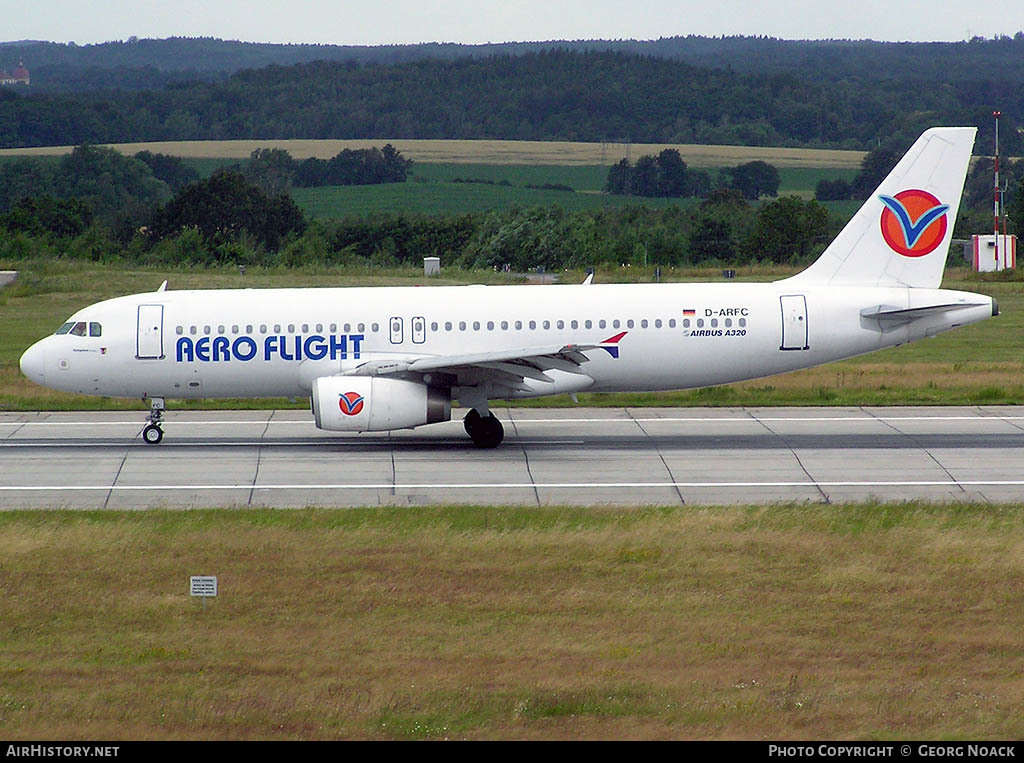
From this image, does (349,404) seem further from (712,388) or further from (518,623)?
(712,388)

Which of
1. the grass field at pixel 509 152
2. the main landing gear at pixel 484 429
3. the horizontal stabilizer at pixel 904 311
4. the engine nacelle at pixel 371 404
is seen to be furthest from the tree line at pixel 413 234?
the grass field at pixel 509 152

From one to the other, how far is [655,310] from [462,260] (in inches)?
2311

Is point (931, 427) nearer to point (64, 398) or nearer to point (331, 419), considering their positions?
point (331, 419)

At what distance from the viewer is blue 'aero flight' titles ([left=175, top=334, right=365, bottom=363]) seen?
98.3 feet

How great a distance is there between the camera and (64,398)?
37625mm

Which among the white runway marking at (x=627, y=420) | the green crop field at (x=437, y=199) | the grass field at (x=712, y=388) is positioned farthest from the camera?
the green crop field at (x=437, y=199)

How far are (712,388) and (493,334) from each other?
393 inches

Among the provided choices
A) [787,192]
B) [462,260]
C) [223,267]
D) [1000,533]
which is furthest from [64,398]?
[787,192]

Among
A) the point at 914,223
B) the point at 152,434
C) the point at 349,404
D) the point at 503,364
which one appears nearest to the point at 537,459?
the point at 503,364

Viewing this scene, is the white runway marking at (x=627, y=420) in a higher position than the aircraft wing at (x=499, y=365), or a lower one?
lower

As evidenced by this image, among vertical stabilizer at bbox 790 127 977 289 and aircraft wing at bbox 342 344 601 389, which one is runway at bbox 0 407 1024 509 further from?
vertical stabilizer at bbox 790 127 977 289

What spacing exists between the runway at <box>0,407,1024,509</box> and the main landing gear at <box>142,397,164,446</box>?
0.29 m

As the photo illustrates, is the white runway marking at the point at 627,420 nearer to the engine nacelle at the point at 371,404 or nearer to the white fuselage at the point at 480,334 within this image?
the white fuselage at the point at 480,334

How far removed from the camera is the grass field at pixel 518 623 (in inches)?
547
